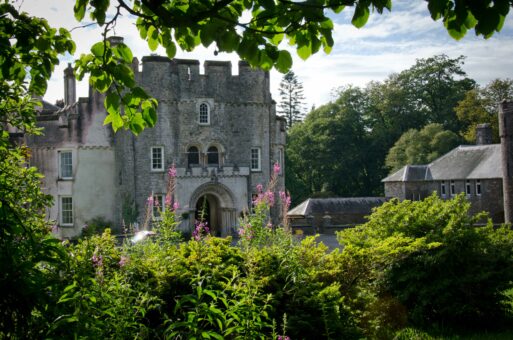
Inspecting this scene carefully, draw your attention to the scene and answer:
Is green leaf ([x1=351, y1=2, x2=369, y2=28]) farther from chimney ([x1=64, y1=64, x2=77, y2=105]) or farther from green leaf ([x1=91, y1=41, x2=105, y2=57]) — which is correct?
chimney ([x1=64, y1=64, x2=77, y2=105])

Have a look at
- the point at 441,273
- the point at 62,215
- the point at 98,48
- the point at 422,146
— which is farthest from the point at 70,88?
the point at 422,146

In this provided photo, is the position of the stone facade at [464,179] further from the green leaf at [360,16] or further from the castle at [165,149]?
the green leaf at [360,16]

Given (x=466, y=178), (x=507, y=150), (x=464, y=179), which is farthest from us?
(x=464, y=179)

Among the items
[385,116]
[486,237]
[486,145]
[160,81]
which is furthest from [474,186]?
[486,237]

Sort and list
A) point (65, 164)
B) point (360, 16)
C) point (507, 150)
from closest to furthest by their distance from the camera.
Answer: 1. point (360, 16)
2. point (65, 164)
3. point (507, 150)

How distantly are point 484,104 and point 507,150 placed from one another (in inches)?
647

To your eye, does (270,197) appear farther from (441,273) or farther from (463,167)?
(463,167)

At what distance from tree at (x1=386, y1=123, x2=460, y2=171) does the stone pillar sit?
43.5ft

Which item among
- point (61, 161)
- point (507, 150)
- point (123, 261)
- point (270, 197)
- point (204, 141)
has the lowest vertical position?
point (123, 261)

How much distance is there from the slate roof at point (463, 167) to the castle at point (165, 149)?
16568 mm

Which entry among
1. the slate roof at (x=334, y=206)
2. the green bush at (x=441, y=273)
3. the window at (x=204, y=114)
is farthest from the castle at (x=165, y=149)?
the green bush at (x=441, y=273)

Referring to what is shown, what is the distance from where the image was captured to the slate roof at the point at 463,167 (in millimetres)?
39406

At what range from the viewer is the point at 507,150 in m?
34.9

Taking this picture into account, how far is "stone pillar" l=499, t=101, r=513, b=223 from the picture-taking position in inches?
1358
